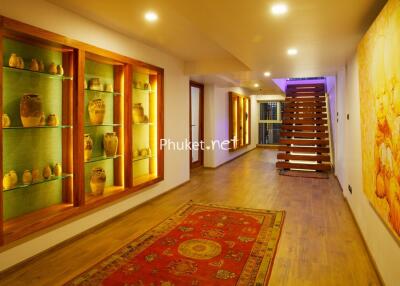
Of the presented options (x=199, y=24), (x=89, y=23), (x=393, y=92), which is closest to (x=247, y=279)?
(x=393, y=92)

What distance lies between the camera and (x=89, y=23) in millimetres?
3396

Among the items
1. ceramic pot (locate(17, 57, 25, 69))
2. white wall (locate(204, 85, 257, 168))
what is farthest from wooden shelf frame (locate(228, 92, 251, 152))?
ceramic pot (locate(17, 57, 25, 69))

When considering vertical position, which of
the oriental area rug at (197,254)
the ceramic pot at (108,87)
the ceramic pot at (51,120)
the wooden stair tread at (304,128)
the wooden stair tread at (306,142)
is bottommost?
the oriental area rug at (197,254)

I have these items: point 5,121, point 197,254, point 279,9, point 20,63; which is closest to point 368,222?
point 197,254

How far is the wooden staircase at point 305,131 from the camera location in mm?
7316

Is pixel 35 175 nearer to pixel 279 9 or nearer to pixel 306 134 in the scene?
pixel 279 9

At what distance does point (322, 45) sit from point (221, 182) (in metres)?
3.43

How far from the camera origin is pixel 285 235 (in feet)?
11.1

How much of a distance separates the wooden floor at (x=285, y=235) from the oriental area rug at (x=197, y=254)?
15cm

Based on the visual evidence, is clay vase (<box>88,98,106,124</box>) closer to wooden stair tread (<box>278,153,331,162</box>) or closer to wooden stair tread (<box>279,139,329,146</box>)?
wooden stair tread (<box>278,153,331,162</box>)

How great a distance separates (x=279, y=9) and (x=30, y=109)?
2.41 m

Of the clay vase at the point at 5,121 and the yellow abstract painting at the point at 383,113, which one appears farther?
the clay vase at the point at 5,121

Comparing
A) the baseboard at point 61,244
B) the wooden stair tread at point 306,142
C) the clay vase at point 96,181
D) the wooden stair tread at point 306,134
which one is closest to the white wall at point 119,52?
the baseboard at point 61,244

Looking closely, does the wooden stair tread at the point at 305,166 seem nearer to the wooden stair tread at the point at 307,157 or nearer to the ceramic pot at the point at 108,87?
the wooden stair tread at the point at 307,157
